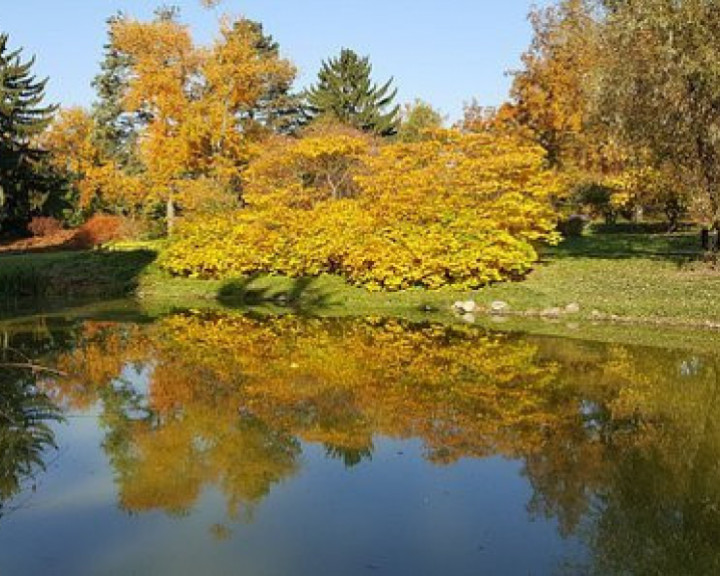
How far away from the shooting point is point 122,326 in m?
18.9

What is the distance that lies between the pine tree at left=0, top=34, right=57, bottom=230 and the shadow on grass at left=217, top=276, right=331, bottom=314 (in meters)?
21.8

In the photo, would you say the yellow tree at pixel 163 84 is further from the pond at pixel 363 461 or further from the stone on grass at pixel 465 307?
the pond at pixel 363 461

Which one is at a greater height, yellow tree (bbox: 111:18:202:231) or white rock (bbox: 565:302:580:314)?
yellow tree (bbox: 111:18:202:231)

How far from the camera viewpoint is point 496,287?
2123 centimetres

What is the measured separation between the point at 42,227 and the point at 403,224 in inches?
1016

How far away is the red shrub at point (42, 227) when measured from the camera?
41.1 m

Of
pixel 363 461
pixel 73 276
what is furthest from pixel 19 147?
pixel 363 461

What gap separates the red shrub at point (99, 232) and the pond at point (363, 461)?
24.8 m

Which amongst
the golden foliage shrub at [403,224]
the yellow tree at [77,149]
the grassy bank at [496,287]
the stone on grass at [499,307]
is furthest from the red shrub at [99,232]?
the stone on grass at [499,307]

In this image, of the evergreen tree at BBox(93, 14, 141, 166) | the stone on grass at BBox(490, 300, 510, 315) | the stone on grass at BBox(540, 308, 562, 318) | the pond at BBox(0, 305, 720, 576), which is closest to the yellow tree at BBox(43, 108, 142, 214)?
the evergreen tree at BBox(93, 14, 141, 166)

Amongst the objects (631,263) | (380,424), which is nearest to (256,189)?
(631,263)

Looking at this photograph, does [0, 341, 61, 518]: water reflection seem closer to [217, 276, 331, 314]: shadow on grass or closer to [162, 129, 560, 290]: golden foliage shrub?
[217, 276, 331, 314]: shadow on grass

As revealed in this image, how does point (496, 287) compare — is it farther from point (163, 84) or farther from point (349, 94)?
point (349, 94)

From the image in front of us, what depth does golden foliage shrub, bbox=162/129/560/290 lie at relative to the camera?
21.8 metres
